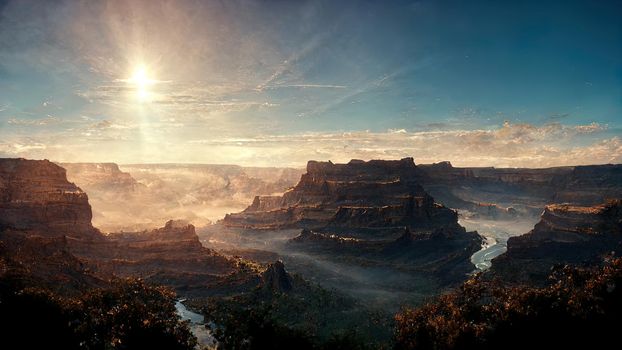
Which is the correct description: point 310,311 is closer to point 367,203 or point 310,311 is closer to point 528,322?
point 528,322

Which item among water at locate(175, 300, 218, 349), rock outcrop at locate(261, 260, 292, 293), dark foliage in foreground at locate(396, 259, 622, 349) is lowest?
water at locate(175, 300, 218, 349)

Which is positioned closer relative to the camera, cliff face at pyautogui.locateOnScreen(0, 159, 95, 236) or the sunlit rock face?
the sunlit rock face

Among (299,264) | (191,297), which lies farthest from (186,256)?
(299,264)

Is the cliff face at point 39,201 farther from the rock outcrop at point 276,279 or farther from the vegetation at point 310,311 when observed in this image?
the rock outcrop at point 276,279

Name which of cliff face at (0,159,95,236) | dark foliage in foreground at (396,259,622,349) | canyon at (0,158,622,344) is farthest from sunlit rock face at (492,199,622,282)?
cliff face at (0,159,95,236)

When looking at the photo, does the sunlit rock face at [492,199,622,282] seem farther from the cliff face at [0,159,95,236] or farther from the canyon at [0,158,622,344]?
the cliff face at [0,159,95,236]

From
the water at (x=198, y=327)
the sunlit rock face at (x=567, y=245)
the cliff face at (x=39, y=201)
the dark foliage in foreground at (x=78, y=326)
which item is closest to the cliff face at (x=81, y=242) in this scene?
the cliff face at (x=39, y=201)
